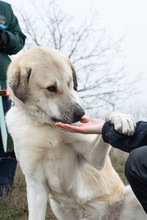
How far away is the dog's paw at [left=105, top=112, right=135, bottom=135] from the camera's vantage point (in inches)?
105

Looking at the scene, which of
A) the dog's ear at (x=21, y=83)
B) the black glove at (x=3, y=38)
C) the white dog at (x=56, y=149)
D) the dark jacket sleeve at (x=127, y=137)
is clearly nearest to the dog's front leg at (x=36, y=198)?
the white dog at (x=56, y=149)

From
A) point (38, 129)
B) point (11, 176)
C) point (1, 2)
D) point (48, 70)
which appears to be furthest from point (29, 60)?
point (11, 176)

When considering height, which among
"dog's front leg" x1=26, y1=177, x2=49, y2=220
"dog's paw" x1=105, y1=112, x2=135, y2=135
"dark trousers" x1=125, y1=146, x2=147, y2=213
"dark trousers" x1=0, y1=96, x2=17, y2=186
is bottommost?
"dark trousers" x1=0, y1=96, x2=17, y2=186

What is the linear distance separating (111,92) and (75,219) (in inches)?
687

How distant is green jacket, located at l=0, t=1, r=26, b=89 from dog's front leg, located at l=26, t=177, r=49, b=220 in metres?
1.53

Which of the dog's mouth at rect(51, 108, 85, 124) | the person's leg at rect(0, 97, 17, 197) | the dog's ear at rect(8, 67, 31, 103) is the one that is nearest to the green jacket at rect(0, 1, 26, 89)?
the person's leg at rect(0, 97, 17, 197)

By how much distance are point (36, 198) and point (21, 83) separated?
88 cm

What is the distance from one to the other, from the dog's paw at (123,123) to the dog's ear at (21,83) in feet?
2.64

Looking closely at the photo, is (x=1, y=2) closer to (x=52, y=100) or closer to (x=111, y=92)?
(x=52, y=100)

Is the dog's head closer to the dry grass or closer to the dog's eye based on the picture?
the dog's eye

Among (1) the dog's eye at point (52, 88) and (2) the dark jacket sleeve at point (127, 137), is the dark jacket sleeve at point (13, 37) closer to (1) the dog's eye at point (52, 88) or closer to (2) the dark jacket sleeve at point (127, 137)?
(1) the dog's eye at point (52, 88)

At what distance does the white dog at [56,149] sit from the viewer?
10.6 feet

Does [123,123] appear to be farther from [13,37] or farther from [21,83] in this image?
[13,37]

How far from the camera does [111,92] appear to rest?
68.3 feet
